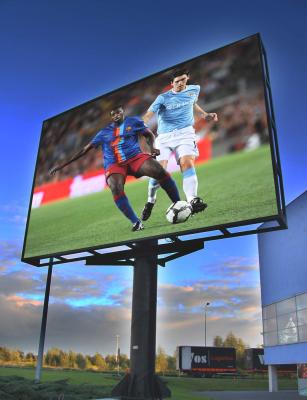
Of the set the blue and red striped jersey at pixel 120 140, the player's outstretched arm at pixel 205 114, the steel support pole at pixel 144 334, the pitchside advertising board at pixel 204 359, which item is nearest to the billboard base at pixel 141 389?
the steel support pole at pixel 144 334

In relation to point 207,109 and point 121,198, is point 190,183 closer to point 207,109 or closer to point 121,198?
point 121,198

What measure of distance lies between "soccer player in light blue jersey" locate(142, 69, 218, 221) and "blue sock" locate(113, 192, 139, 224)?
12.7 inches

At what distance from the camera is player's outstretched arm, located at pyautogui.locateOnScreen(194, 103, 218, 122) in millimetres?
11859

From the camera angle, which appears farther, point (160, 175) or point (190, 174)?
point (160, 175)

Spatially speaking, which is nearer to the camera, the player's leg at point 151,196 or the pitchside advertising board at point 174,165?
the pitchside advertising board at point 174,165

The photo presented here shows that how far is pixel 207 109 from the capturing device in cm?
1212

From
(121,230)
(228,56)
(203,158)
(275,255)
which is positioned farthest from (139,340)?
(275,255)

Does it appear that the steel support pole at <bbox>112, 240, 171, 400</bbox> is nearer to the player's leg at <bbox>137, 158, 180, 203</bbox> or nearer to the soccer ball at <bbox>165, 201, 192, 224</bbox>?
the soccer ball at <bbox>165, 201, 192, 224</bbox>

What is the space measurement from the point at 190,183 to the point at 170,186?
60 cm

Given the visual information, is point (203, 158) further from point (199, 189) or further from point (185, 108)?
point (185, 108)

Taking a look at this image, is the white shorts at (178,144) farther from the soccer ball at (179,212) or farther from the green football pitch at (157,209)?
the soccer ball at (179,212)

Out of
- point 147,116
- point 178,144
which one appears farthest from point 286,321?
point 147,116

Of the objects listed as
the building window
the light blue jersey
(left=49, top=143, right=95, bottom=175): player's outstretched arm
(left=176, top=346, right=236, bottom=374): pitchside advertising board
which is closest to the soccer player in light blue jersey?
the light blue jersey

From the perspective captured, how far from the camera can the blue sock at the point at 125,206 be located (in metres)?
11.9
